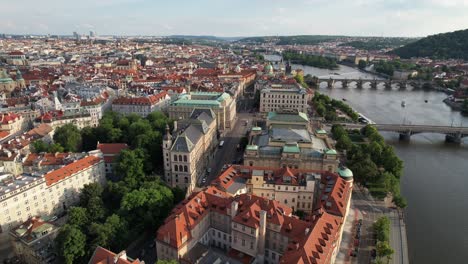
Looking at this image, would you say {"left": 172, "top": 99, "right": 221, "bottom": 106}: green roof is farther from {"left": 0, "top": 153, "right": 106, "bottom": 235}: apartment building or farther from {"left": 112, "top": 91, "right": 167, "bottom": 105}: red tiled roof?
{"left": 0, "top": 153, "right": 106, "bottom": 235}: apartment building

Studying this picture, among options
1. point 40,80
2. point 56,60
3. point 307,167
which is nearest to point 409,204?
point 307,167

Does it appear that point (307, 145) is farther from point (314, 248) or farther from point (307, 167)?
point (314, 248)

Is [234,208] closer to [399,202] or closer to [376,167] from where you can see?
[399,202]

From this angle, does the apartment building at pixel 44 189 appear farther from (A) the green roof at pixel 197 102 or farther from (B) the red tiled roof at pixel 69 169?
(A) the green roof at pixel 197 102

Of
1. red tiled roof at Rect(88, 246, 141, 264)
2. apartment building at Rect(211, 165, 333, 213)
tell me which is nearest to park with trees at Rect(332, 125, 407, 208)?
apartment building at Rect(211, 165, 333, 213)

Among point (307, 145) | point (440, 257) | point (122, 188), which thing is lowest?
point (440, 257)

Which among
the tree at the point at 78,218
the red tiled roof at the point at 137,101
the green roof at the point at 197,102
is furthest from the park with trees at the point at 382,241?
the red tiled roof at the point at 137,101

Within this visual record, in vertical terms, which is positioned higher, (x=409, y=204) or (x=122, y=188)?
(x=122, y=188)
